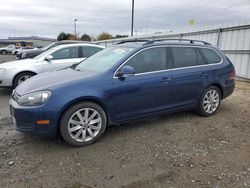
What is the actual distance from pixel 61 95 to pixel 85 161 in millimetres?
1003

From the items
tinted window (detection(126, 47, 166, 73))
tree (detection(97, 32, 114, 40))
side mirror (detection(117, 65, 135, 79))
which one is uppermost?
tree (detection(97, 32, 114, 40))

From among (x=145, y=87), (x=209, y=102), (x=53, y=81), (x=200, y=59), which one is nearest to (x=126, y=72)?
(x=145, y=87)

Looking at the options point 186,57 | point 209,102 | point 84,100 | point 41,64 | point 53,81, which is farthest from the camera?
point 41,64

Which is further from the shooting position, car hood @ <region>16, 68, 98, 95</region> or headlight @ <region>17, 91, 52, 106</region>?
car hood @ <region>16, 68, 98, 95</region>

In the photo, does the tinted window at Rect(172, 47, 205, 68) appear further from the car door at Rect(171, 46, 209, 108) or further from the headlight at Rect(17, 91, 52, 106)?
the headlight at Rect(17, 91, 52, 106)

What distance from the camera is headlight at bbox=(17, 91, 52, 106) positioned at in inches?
131

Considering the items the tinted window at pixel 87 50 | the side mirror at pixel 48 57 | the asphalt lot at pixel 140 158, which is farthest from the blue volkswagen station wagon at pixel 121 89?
the tinted window at pixel 87 50

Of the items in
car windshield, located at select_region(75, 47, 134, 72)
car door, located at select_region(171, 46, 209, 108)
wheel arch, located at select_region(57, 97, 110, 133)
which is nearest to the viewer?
wheel arch, located at select_region(57, 97, 110, 133)

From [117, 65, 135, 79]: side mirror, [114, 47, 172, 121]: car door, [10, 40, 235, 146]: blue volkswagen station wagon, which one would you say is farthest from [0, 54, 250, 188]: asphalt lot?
[117, 65, 135, 79]: side mirror

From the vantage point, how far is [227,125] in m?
4.55

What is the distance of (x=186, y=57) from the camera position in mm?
4656

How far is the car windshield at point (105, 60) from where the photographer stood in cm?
404

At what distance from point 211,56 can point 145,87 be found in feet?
6.47

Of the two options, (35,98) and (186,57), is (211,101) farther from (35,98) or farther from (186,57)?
(35,98)
